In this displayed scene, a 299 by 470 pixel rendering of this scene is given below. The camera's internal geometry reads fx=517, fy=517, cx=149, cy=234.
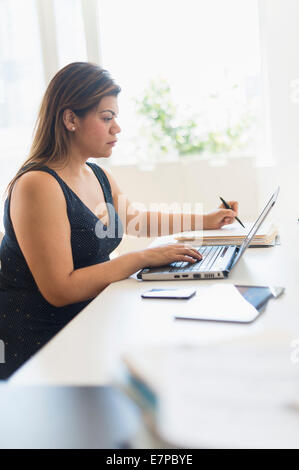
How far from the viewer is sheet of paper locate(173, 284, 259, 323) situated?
907mm

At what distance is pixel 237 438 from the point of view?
0.50m

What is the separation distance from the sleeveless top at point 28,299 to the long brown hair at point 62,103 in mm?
119

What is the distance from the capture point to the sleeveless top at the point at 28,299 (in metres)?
1.37

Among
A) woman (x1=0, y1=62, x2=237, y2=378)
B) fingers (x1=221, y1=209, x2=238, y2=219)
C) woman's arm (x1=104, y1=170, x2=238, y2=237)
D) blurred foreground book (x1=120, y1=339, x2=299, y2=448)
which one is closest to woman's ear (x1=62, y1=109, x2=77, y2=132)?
woman (x1=0, y1=62, x2=237, y2=378)

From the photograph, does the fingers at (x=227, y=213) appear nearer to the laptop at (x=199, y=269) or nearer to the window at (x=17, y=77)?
the laptop at (x=199, y=269)

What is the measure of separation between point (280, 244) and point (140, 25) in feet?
7.17

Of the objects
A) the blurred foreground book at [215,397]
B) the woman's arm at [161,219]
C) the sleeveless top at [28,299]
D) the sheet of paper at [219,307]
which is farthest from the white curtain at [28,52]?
the blurred foreground book at [215,397]

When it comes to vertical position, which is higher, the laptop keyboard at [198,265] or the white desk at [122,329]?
the white desk at [122,329]

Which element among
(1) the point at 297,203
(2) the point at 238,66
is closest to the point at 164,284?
(1) the point at 297,203

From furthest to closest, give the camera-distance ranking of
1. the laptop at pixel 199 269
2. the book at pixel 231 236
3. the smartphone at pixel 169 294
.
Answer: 1. the book at pixel 231 236
2. the laptop at pixel 199 269
3. the smartphone at pixel 169 294

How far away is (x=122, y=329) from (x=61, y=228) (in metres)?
0.45

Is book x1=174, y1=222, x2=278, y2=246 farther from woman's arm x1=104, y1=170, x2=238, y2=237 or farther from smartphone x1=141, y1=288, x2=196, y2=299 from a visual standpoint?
smartphone x1=141, y1=288, x2=196, y2=299

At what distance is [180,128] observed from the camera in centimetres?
329

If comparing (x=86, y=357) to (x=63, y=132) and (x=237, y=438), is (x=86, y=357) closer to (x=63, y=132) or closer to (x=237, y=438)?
(x=237, y=438)
